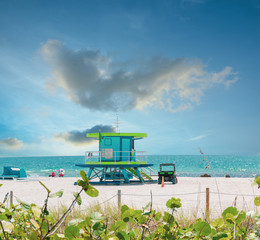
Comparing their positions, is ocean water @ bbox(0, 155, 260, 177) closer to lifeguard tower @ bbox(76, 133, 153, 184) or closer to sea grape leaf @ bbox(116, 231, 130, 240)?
lifeguard tower @ bbox(76, 133, 153, 184)

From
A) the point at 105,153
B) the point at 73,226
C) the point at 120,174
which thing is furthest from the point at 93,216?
the point at 120,174

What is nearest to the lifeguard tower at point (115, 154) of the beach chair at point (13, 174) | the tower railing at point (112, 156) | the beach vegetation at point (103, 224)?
the tower railing at point (112, 156)

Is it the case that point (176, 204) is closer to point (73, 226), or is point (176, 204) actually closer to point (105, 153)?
point (73, 226)

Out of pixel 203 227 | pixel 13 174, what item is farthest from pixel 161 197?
pixel 13 174

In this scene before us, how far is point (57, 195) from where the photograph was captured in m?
1.47

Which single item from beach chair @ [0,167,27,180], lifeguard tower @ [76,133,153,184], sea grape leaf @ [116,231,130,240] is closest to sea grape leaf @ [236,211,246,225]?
sea grape leaf @ [116,231,130,240]

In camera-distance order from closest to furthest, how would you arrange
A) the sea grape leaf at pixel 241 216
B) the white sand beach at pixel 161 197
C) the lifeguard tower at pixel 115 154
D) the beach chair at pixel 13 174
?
1. the sea grape leaf at pixel 241 216
2. the white sand beach at pixel 161 197
3. the lifeguard tower at pixel 115 154
4. the beach chair at pixel 13 174

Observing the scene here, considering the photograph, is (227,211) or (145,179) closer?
(227,211)

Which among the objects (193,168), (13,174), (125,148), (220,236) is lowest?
(193,168)

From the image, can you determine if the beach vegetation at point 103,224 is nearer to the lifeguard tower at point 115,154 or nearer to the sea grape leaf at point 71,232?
the sea grape leaf at point 71,232

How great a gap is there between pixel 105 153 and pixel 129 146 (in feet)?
5.58

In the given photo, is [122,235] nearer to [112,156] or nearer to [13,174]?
[112,156]

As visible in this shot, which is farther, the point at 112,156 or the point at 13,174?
the point at 13,174

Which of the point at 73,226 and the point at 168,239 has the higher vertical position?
the point at 73,226
